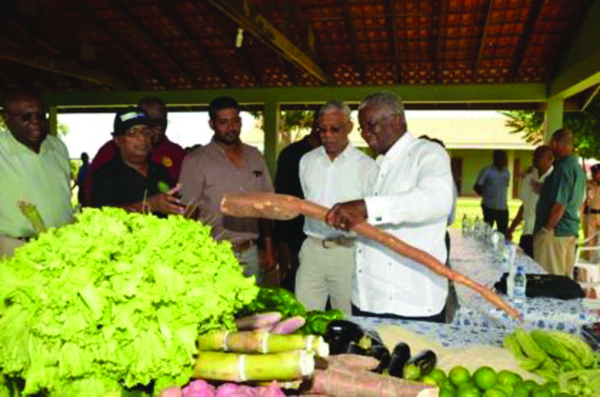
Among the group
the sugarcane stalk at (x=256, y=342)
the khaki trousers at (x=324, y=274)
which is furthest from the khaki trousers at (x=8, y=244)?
the sugarcane stalk at (x=256, y=342)

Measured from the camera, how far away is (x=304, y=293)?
4160 millimetres

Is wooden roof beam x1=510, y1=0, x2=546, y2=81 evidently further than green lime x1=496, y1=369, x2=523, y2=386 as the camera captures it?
Yes

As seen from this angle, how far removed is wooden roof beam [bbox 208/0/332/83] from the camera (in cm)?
572

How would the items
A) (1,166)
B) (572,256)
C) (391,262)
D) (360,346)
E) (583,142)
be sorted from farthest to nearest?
1. (583,142)
2. (572,256)
3. (1,166)
4. (391,262)
5. (360,346)

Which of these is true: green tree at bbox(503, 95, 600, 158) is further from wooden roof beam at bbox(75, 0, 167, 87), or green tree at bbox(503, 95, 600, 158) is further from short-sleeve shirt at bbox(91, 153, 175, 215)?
short-sleeve shirt at bbox(91, 153, 175, 215)

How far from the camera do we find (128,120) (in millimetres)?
3234

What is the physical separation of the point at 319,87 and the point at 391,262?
28.9ft

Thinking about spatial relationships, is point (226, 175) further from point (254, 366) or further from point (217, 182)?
point (254, 366)

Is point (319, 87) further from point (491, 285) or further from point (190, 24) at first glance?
point (491, 285)

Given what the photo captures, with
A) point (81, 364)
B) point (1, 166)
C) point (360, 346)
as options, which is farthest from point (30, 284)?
point (1, 166)

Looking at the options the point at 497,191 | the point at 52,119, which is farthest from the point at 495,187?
the point at 52,119

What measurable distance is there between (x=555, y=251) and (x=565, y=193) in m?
0.79

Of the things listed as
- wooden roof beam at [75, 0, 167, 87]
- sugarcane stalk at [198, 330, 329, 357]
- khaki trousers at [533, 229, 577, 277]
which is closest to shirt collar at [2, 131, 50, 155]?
sugarcane stalk at [198, 330, 329, 357]

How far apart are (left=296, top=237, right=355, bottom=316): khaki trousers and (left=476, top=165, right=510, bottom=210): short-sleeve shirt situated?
19.8 ft
